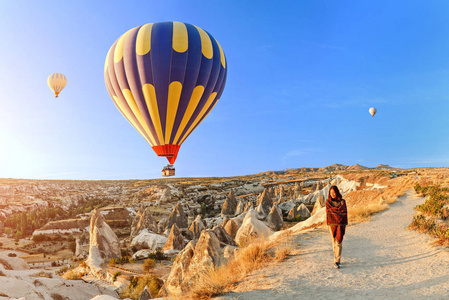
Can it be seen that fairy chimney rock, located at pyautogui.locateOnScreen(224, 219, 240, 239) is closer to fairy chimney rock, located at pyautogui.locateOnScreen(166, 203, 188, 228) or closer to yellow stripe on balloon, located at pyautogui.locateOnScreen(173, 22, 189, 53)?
yellow stripe on balloon, located at pyautogui.locateOnScreen(173, 22, 189, 53)

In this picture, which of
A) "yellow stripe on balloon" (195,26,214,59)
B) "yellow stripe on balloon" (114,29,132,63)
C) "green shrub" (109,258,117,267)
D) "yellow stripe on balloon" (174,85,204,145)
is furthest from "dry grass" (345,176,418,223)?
"yellow stripe on balloon" (114,29,132,63)

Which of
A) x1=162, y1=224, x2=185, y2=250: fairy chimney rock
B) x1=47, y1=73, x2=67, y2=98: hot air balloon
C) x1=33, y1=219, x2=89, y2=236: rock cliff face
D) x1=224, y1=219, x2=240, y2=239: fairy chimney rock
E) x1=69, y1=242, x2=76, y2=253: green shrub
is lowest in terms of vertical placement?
x1=69, y1=242, x2=76, y2=253: green shrub

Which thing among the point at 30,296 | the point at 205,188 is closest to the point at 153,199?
the point at 205,188

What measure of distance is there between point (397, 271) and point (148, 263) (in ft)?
65.2

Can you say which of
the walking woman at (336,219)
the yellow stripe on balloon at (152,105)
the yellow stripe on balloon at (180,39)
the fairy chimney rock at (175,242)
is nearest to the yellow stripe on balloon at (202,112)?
the yellow stripe on balloon at (152,105)

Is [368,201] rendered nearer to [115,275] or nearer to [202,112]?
[202,112]

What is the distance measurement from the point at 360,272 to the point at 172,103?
18320 millimetres

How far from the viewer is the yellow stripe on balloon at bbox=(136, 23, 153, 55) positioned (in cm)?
2275

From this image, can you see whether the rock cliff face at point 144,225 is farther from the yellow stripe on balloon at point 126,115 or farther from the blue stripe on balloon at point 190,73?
the blue stripe on balloon at point 190,73

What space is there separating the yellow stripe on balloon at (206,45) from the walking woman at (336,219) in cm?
1858

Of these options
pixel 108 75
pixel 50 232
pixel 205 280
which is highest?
pixel 108 75

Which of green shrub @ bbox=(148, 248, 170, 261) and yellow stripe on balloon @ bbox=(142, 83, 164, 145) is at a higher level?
yellow stripe on balloon @ bbox=(142, 83, 164, 145)

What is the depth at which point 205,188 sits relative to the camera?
103062 millimetres

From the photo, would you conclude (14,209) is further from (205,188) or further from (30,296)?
(30,296)
